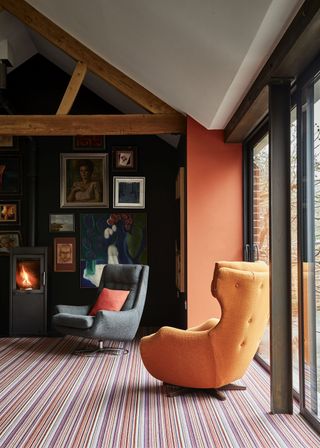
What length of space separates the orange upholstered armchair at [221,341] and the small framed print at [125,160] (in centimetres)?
395

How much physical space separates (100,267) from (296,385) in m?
4.11

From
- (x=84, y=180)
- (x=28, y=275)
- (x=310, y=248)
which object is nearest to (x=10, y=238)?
(x=28, y=275)

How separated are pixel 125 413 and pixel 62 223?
14.6ft

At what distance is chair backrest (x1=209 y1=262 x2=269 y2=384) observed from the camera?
3738mm

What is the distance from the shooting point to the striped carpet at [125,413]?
312cm

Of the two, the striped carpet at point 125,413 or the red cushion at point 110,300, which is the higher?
the red cushion at point 110,300

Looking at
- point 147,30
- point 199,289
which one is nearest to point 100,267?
point 199,289

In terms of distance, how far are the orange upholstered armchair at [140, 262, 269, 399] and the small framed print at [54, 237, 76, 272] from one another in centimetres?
377

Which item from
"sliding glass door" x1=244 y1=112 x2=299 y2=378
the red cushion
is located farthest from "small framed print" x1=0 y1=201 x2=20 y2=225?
"sliding glass door" x1=244 y1=112 x2=299 y2=378

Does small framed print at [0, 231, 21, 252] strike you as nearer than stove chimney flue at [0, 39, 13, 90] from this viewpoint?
No

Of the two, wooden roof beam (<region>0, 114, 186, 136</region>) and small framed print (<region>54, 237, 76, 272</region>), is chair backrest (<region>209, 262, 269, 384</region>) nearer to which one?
wooden roof beam (<region>0, 114, 186, 136</region>)

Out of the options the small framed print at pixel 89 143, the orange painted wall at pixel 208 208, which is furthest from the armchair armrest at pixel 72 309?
the small framed print at pixel 89 143

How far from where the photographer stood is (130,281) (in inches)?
251

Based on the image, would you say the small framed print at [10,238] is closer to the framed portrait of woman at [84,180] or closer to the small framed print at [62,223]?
the small framed print at [62,223]
